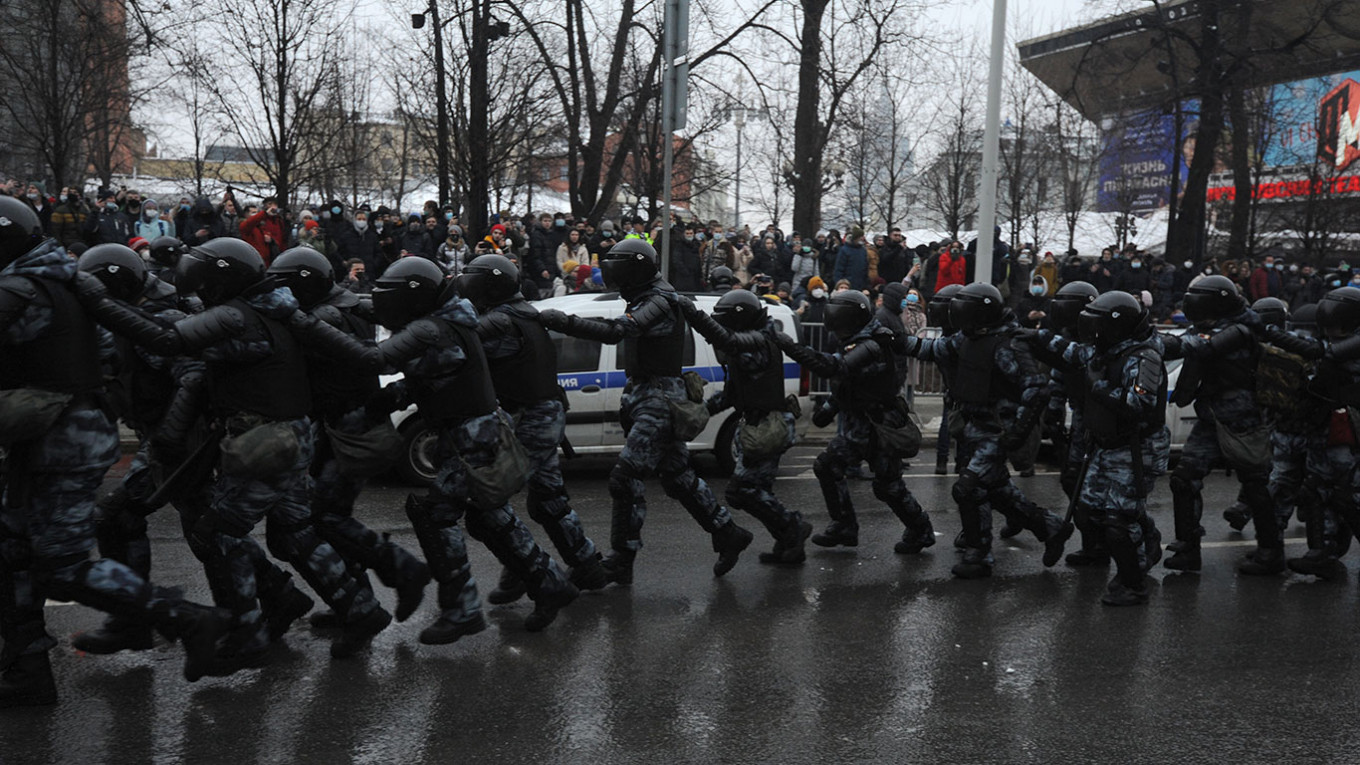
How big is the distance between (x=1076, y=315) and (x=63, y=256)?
5464mm

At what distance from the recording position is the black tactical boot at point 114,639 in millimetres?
5238

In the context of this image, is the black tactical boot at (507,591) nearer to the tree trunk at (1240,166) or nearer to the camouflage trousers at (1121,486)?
the camouflage trousers at (1121,486)

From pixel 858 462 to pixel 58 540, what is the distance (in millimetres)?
4696


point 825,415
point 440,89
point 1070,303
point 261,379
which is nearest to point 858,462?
point 825,415

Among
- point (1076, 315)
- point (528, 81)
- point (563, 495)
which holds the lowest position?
point (563, 495)

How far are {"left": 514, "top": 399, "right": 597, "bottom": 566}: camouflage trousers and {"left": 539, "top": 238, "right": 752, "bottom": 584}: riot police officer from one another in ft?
1.42

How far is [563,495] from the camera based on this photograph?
6469 mm

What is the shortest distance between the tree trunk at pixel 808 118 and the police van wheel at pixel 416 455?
12520 mm

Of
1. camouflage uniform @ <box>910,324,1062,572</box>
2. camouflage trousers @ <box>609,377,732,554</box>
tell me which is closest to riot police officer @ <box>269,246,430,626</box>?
camouflage trousers @ <box>609,377,732,554</box>

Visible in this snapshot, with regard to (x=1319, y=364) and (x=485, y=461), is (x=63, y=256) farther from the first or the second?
(x=1319, y=364)

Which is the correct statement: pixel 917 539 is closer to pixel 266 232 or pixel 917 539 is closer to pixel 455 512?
pixel 455 512

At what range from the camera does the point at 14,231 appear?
460cm

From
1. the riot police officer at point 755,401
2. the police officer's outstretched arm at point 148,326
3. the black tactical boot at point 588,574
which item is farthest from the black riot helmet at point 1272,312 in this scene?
the police officer's outstretched arm at point 148,326

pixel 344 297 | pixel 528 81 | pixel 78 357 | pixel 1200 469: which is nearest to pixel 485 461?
pixel 344 297
